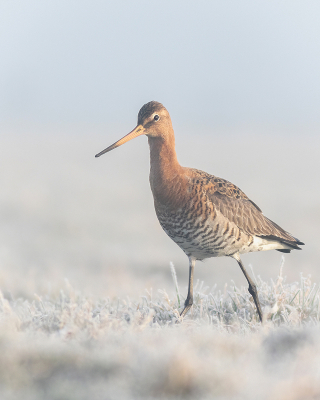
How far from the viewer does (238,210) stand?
6.75 meters

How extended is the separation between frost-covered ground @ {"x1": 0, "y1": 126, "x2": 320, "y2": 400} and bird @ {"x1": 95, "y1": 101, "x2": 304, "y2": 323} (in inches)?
23.4

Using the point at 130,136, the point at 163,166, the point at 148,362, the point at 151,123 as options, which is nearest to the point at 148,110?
the point at 151,123

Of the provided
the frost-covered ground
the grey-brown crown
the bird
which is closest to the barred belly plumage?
the bird

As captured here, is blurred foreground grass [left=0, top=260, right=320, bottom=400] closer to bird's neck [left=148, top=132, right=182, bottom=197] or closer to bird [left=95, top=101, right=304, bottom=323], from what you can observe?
bird [left=95, top=101, right=304, bottom=323]

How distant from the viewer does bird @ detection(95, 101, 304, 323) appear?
6203mm

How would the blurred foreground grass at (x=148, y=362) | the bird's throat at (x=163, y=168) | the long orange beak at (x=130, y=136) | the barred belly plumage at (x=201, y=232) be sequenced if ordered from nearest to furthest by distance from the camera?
the blurred foreground grass at (x=148, y=362) < the barred belly plumage at (x=201, y=232) < the bird's throat at (x=163, y=168) < the long orange beak at (x=130, y=136)

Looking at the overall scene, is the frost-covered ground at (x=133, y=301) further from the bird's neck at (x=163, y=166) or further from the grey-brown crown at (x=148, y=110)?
the grey-brown crown at (x=148, y=110)

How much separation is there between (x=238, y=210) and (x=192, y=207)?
84 cm

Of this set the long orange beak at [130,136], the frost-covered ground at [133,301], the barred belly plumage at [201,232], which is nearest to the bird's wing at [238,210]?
the barred belly plumage at [201,232]

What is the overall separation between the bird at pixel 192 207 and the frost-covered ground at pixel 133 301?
1.95ft

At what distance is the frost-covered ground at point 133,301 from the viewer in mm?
3473

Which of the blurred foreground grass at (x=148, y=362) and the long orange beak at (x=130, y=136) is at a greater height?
the long orange beak at (x=130, y=136)

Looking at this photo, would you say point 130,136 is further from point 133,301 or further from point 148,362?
point 148,362

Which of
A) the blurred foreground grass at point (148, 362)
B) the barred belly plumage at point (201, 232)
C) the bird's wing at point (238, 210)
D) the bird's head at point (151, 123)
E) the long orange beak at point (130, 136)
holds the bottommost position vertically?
the blurred foreground grass at point (148, 362)
